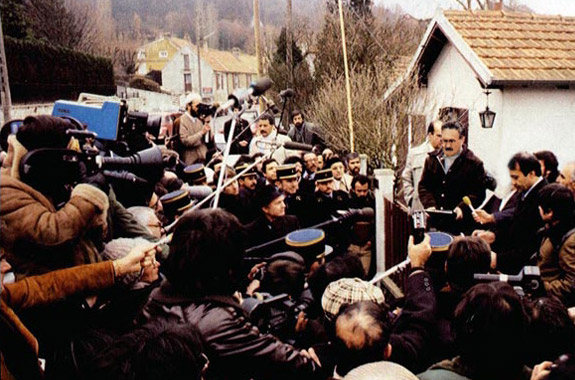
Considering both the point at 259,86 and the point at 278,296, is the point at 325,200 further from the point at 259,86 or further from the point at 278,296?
the point at 278,296

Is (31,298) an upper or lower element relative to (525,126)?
lower

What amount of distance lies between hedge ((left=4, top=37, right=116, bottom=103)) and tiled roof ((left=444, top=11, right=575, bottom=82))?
53.3 ft

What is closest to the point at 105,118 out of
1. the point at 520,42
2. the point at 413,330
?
the point at 413,330

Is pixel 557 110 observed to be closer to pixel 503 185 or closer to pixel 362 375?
pixel 503 185

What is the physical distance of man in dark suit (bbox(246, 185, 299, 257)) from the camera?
151 inches

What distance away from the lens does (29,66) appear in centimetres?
2003

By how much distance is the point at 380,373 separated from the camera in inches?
66.6

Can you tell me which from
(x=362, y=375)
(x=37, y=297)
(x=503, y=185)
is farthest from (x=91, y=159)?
(x=503, y=185)

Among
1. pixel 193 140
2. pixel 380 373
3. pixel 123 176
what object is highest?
pixel 193 140

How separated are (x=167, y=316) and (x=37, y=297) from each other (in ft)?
2.32

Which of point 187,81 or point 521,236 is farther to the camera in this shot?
point 187,81

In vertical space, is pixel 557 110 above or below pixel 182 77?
below

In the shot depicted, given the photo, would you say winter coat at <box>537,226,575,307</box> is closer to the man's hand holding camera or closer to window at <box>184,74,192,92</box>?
the man's hand holding camera

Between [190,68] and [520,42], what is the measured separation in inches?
2158
